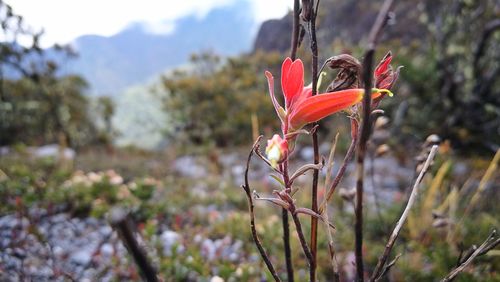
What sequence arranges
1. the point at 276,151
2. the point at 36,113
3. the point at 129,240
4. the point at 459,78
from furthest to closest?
the point at 36,113 → the point at 459,78 → the point at 276,151 → the point at 129,240

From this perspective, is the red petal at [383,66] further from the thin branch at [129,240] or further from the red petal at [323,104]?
the thin branch at [129,240]

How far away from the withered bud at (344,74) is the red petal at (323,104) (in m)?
0.05

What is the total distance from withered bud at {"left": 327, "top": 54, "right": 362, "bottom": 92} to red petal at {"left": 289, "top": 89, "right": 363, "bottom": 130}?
0.15 feet

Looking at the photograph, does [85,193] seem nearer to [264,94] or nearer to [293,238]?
[293,238]

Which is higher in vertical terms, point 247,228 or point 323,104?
point 323,104

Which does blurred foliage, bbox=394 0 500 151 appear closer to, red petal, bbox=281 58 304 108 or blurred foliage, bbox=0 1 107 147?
red petal, bbox=281 58 304 108

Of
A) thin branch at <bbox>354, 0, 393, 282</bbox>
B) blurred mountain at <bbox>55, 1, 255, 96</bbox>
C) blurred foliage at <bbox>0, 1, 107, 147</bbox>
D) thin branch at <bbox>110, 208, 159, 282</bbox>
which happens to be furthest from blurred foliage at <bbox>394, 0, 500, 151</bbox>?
blurred mountain at <bbox>55, 1, 255, 96</bbox>

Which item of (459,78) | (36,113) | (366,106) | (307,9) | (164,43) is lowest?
(366,106)

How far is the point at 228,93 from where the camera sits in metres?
8.93

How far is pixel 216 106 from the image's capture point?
8.66 meters

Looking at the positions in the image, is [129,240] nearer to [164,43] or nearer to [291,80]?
[291,80]

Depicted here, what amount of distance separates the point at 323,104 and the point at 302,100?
54 millimetres

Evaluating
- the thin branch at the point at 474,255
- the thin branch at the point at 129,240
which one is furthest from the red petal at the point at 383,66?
the thin branch at the point at 129,240

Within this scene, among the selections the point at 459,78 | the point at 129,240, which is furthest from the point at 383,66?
the point at 459,78
